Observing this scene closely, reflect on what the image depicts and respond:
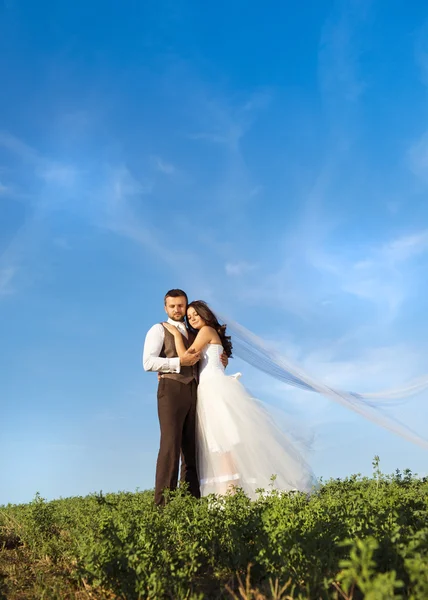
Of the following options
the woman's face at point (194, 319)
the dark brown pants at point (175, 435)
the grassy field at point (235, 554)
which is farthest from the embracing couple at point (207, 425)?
the grassy field at point (235, 554)

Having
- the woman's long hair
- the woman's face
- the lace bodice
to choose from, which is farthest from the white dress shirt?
the woman's long hair

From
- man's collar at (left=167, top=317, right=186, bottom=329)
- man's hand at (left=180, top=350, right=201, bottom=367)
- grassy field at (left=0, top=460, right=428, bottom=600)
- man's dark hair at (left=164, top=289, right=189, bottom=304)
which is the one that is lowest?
grassy field at (left=0, top=460, right=428, bottom=600)

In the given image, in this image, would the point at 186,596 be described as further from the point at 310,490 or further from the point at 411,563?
the point at 310,490

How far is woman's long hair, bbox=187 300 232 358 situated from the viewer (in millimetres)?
10867

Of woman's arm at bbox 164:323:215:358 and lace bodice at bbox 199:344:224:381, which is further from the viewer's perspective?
lace bodice at bbox 199:344:224:381

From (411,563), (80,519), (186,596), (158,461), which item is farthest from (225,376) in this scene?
(411,563)

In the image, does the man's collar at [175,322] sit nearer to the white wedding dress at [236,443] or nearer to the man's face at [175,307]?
the man's face at [175,307]

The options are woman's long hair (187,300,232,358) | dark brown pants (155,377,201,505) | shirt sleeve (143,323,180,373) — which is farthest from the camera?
woman's long hair (187,300,232,358)

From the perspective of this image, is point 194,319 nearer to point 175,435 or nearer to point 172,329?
point 172,329

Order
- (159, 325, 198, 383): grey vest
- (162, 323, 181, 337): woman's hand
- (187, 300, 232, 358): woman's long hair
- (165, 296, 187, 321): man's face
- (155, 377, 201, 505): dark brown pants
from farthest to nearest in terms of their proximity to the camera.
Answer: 1. (187, 300, 232, 358): woman's long hair
2. (165, 296, 187, 321): man's face
3. (162, 323, 181, 337): woman's hand
4. (159, 325, 198, 383): grey vest
5. (155, 377, 201, 505): dark brown pants

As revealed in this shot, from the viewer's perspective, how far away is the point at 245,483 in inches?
383

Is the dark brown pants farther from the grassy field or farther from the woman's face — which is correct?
the grassy field

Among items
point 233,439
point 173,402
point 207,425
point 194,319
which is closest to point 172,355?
point 173,402

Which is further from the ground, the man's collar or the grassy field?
the man's collar
